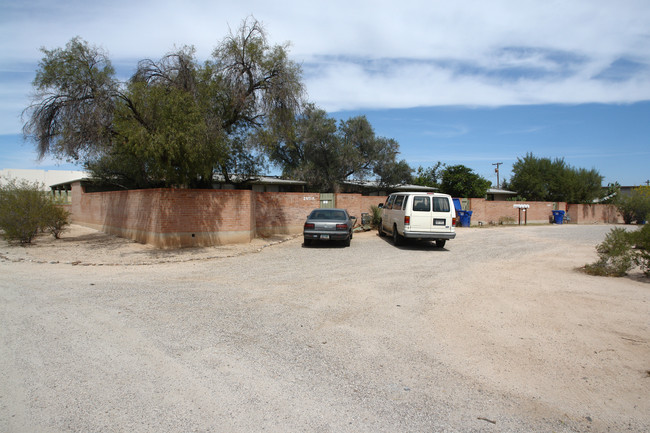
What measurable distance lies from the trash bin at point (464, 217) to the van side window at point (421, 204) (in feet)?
41.8

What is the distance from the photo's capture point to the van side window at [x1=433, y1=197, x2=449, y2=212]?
49.3ft

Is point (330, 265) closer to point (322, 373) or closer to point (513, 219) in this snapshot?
point (322, 373)

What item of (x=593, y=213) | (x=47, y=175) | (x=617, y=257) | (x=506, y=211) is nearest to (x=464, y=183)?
(x=506, y=211)

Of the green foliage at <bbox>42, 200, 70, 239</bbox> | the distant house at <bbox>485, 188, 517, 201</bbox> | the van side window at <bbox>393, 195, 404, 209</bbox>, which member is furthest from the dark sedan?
the distant house at <bbox>485, 188, 517, 201</bbox>

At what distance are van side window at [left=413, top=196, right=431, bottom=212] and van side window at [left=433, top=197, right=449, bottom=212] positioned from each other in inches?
9.4

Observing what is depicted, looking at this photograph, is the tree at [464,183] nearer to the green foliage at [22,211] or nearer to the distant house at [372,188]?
the distant house at [372,188]

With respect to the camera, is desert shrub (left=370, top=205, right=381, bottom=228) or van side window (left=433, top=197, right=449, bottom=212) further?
desert shrub (left=370, top=205, right=381, bottom=228)

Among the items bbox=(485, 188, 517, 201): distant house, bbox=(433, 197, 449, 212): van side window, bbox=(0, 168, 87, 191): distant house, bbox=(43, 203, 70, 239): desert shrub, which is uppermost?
bbox=(0, 168, 87, 191): distant house

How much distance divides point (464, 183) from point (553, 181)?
12.6 m

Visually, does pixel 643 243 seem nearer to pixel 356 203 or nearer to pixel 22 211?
pixel 356 203

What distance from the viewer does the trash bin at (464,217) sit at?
26828 millimetres

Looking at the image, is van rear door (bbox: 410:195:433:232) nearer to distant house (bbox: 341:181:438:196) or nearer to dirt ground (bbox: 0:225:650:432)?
dirt ground (bbox: 0:225:650:432)

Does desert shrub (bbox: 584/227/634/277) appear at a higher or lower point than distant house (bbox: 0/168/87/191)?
lower

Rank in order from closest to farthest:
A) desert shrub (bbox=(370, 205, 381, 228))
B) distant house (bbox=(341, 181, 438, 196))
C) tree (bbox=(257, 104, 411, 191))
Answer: desert shrub (bbox=(370, 205, 381, 228))
tree (bbox=(257, 104, 411, 191))
distant house (bbox=(341, 181, 438, 196))
